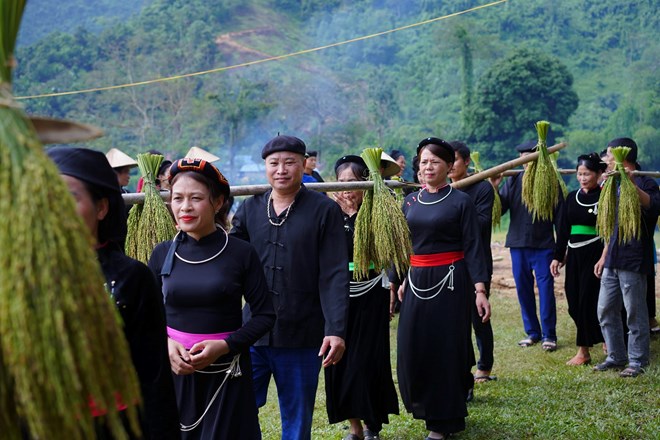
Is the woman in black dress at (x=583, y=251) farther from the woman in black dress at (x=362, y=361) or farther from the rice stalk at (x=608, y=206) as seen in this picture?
the woman in black dress at (x=362, y=361)

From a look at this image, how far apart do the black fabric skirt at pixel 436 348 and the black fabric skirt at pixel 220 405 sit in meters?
2.21

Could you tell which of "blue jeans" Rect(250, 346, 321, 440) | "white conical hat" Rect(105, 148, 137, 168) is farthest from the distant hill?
"blue jeans" Rect(250, 346, 321, 440)

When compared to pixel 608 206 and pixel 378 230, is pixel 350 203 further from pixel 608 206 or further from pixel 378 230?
pixel 608 206

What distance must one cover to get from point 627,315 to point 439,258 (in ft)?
7.77

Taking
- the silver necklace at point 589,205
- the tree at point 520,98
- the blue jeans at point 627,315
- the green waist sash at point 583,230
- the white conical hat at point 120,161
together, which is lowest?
the blue jeans at point 627,315

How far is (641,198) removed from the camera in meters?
6.95

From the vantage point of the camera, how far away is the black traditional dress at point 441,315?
5594 mm

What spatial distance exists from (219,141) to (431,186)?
125ft

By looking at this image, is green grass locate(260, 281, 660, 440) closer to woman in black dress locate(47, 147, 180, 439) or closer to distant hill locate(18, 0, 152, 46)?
woman in black dress locate(47, 147, 180, 439)

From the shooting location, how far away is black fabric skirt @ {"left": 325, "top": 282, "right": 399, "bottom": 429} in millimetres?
5582

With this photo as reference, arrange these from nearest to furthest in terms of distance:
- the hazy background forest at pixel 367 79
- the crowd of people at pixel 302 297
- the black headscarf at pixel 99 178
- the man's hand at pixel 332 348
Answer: the black headscarf at pixel 99 178
the crowd of people at pixel 302 297
the man's hand at pixel 332 348
the hazy background forest at pixel 367 79

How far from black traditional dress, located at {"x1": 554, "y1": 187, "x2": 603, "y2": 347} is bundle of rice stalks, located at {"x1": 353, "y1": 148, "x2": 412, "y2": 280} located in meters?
2.93

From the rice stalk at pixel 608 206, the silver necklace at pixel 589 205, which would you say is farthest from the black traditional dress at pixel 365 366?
the silver necklace at pixel 589 205

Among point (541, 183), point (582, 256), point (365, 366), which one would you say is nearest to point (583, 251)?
point (582, 256)
